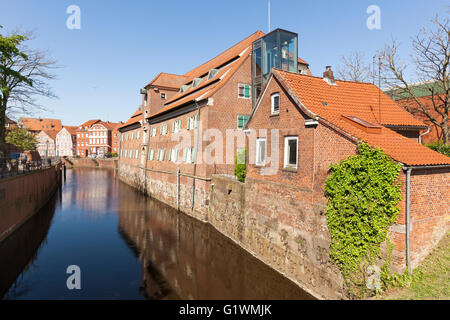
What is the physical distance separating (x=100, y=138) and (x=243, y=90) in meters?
77.4

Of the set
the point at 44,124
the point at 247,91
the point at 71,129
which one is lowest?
the point at 247,91

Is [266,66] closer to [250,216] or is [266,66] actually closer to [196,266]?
[250,216]

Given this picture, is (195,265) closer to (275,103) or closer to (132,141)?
(275,103)

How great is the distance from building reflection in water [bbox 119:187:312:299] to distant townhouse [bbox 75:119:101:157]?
7729 centimetres

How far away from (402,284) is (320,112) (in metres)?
5.81

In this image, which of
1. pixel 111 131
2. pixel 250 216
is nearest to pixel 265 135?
pixel 250 216

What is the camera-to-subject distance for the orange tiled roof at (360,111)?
26.4 ft

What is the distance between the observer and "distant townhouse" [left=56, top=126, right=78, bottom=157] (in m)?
89.5

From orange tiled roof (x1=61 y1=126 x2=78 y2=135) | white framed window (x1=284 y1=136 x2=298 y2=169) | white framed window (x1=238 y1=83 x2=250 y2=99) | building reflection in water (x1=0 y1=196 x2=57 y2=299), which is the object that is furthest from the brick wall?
orange tiled roof (x1=61 y1=126 x2=78 y2=135)

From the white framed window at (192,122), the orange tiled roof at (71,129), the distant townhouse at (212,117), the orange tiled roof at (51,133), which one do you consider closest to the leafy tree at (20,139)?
the distant townhouse at (212,117)

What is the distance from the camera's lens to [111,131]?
8738 cm

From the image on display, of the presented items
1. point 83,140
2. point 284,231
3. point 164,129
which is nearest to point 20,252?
point 284,231

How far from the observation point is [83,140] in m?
88.7

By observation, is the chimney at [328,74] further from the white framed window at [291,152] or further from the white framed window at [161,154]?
the white framed window at [161,154]
